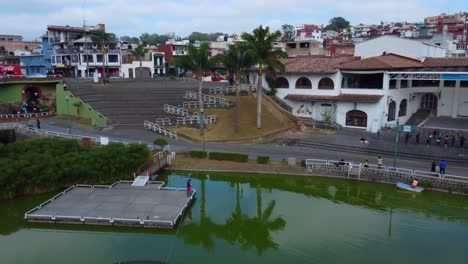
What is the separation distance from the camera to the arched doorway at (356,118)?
43312mm

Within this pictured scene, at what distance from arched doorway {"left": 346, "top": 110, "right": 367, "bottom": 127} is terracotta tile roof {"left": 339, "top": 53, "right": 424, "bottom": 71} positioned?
532cm

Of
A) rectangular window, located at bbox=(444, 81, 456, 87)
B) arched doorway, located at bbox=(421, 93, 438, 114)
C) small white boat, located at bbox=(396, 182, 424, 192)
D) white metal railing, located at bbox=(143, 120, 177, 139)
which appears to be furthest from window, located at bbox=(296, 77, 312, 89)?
small white boat, located at bbox=(396, 182, 424, 192)

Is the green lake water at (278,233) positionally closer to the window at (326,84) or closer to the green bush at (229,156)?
the green bush at (229,156)

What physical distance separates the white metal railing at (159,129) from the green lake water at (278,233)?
1423 cm

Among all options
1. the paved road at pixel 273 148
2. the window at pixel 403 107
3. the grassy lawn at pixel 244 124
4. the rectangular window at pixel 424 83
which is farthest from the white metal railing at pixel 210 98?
the rectangular window at pixel 424 83

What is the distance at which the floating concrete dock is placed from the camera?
21234 millimetres

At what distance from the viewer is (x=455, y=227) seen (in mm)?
21547

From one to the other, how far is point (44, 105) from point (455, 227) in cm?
5496

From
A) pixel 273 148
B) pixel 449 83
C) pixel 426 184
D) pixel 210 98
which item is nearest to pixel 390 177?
pixel 426 184

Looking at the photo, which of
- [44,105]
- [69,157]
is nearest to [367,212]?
[69,157]

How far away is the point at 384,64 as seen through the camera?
41.4 m

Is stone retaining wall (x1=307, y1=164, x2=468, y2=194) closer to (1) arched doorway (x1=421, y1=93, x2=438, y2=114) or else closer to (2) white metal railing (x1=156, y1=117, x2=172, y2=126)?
(2) white metal railing (x1=156, y1=117, x2=172, y2=126)

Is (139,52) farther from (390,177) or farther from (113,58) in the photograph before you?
(390,177)

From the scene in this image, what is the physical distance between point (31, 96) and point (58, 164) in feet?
123
